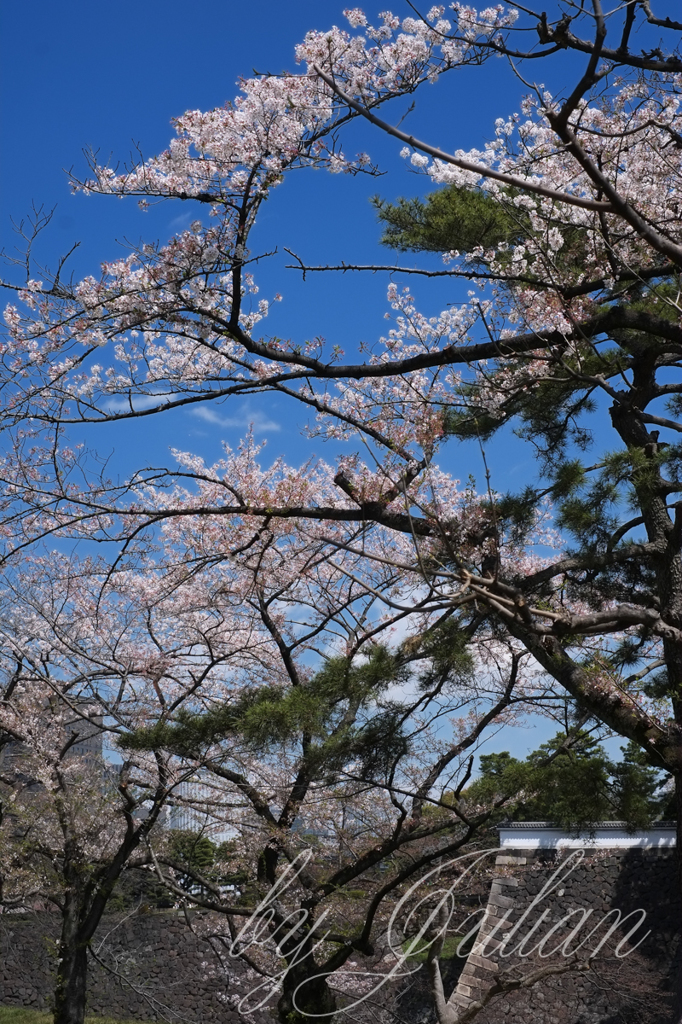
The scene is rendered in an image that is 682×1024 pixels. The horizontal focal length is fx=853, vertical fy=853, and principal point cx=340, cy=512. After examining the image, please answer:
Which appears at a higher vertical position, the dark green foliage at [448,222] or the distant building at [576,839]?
the dark green foliage at [448,222]

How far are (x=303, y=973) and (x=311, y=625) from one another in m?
2.63

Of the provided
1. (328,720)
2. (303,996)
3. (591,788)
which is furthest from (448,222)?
(303,996)

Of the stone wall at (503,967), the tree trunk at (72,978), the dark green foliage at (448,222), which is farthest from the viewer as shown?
the stone wall at (503,967)

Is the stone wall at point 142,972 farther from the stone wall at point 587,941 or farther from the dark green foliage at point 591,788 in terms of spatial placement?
the dark green foliage at point 591,788

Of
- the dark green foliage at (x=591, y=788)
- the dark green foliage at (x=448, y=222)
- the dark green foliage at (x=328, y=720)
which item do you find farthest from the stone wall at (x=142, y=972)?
the dark green foliage at (x=448, y=222)

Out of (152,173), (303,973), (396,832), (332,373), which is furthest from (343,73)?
(303,973)

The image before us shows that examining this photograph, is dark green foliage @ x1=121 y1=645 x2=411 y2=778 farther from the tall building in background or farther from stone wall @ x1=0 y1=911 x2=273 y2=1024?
stone wall @ x1=0 y1=911 x2=273 y2=1024

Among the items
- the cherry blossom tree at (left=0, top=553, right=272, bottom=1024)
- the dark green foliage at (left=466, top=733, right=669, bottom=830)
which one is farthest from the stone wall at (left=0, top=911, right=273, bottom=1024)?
the dark green foliage at (left=466, top=733, right=669, bottom=830)

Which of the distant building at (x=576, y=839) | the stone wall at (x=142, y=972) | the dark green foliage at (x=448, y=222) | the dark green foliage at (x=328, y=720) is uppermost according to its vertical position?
the dark green foliage at (x=448, y=222)

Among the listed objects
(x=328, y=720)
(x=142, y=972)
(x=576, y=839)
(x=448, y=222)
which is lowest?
(x=142, y=972)

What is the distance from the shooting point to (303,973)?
20.4ft

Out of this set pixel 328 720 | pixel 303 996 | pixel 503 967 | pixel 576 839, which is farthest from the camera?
pixel 576 839

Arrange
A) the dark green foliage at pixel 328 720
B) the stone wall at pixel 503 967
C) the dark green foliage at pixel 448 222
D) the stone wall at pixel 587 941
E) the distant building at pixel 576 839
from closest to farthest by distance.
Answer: the dark green foliage at pixel 328 720 → the dark green foliage at pixel 448 222 → the stone wall at pixel 587 941 → the stone wall at pixel 503 967 → the distant building at pixel 576 839

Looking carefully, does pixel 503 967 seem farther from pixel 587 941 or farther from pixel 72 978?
pixel 72 978
